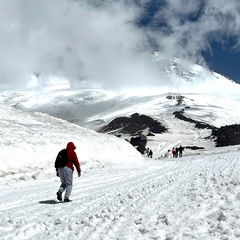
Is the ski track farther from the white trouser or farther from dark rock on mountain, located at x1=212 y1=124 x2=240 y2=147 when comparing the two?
dark rock on mountain, located at x1=212 y1=124 x2=240 y2=147

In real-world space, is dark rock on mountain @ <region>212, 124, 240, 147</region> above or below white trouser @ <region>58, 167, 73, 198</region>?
above

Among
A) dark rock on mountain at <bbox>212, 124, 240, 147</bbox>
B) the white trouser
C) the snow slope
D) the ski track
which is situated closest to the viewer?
the ski track

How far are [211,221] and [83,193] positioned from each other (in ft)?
23.4

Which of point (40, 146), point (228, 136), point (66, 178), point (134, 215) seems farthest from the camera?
point (228, 136)

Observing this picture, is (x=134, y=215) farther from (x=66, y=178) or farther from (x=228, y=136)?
(x=228, y=136)

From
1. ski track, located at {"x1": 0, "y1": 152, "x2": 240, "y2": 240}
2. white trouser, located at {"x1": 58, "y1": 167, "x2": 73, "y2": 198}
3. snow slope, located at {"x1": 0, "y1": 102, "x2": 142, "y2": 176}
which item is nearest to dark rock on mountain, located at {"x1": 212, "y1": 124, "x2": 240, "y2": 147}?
snow slope, located at {"x1": 0, "y1": 102, "x2": 142, "y2": 176}

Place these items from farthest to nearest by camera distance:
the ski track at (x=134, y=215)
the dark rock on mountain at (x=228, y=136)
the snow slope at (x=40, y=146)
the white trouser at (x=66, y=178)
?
1. the dark rock on mountain at (x=228, y=136)
2. the snow slope at (x=40, y=146)
3. the white trouser at (x=66, y=178)
4. the ski track at (x=134, y=215)

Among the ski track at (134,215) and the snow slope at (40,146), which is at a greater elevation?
the snow slope at (40,146)

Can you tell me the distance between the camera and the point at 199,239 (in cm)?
691

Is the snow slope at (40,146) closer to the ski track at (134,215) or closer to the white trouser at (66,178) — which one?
the white trouser at (66,178)

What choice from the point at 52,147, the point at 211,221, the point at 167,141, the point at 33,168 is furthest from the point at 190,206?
the point at 167,141

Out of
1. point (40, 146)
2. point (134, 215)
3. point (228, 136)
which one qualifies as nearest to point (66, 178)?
point (134, 215)

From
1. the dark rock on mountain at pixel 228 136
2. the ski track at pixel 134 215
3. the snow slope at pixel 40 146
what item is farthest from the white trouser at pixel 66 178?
the dark rock on mountain at pixel 228 136

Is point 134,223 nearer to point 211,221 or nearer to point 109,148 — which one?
point 211,221
